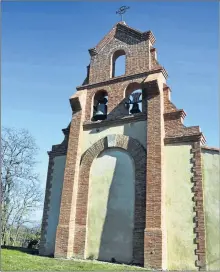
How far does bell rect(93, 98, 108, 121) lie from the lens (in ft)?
43.1

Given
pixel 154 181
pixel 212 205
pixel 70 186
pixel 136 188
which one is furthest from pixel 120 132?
pixel 212 205

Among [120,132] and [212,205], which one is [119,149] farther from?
[212,205]

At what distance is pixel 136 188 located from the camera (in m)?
10.9

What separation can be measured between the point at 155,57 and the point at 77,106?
13.9 ft

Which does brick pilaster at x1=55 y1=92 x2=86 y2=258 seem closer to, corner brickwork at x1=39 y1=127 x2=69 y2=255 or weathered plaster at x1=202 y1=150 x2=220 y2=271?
corner brickwork at x1=39 y1=127 x2=69 y2=255

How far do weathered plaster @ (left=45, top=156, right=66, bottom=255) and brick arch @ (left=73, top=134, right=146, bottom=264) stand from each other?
1243mm

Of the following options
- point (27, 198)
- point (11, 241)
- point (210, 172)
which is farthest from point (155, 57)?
point (11, 241)

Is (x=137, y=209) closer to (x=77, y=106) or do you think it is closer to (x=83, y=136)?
(x=83, y=136)

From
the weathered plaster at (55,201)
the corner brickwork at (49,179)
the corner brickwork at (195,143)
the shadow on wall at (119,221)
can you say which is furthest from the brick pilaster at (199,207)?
the corner brickwork at (49,179)

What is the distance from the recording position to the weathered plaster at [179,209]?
964 cm

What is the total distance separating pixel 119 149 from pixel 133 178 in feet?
4.78

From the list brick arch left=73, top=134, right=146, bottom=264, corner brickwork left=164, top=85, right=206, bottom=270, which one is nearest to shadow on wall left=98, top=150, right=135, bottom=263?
brick arch left=73, top=134, right=146, bottom=264

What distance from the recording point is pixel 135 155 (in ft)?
37.5

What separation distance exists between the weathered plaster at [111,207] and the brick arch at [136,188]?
7.3 inches
